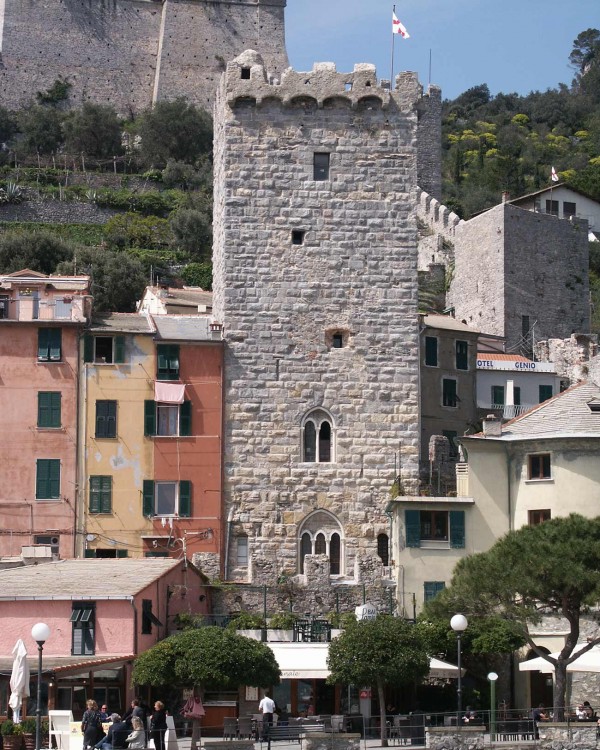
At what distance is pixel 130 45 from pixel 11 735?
9518cm

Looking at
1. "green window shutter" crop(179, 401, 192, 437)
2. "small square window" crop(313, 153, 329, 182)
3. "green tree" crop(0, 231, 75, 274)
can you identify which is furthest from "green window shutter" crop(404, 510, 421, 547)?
"green tree" crop(0, 231, 75, 274)

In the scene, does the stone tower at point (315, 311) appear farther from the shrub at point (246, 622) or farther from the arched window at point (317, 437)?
the shrub at point (246, 622)

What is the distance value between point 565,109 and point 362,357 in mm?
101221

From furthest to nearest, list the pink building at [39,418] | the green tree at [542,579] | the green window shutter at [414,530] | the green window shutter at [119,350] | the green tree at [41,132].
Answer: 1. the green tree at [41,132]
2. the green window shutter at [119,350]
3. the pink building at [39,418]
4. the green window shutter at [414,530]
5. the green tree at [542,579]

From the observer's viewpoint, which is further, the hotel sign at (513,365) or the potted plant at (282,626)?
the hotel sign at (513,365)

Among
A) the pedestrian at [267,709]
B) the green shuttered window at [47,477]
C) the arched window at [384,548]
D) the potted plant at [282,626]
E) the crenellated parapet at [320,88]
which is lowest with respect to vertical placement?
the pedestrian at [267,709]

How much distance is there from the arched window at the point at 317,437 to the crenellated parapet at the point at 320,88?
941cm

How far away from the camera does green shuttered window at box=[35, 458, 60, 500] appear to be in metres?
49.2

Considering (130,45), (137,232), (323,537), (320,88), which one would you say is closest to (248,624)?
(323,537)

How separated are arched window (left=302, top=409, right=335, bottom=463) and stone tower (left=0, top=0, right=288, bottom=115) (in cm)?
7464

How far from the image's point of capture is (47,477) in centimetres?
4922

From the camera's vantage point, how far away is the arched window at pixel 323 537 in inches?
1939

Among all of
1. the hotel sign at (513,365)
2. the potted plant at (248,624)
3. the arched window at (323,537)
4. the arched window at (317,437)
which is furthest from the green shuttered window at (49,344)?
the hotel sign at (513,365)

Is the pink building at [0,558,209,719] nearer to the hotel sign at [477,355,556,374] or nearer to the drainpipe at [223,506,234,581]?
the drainpipe at [223,506,234,581]
